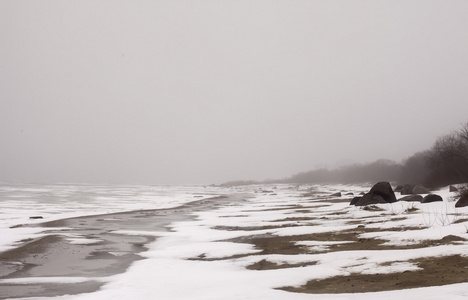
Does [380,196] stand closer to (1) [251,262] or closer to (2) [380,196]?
(2) [380,196]

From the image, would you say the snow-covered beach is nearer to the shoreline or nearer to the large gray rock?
the shoreline

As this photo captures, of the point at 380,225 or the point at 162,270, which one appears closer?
the point at 162,270

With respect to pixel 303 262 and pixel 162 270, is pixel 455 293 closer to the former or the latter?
pixel 303 262

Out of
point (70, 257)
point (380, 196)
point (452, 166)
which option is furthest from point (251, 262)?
point (452, 166)

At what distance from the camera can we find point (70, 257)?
12.6 m

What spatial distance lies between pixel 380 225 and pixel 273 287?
9421 millimetres

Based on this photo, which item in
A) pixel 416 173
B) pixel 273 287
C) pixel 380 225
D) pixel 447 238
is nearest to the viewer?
pixel 273 287

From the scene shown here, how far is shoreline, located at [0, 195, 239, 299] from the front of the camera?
8.95 meters

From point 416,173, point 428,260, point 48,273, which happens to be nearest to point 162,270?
point 48,273

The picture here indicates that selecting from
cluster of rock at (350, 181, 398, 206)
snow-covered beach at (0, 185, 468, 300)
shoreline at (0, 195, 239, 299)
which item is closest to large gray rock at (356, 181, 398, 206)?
cluster of rock at (350, 181, 398, 206)

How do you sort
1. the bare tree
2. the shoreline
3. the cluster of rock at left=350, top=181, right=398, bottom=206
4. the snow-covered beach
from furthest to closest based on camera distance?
the bare tree < the cluster of rock at left=350, top=181, right=398, bottom=206 < the shoreline < the snow-covered beach

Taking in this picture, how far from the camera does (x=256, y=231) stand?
17938 millimetres

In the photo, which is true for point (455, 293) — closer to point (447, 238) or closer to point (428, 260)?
point (428, 260)

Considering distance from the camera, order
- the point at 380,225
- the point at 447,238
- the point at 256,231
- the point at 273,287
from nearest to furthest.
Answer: the point at 273,287 < the point at 447,238 < the point at 380,225 < the point at 256,231
